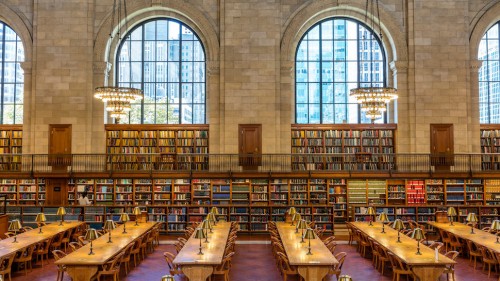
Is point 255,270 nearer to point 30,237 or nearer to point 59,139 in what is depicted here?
point 30,237

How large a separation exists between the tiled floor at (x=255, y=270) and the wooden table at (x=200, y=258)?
0.75 meters

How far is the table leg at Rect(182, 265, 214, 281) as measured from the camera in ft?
29.1

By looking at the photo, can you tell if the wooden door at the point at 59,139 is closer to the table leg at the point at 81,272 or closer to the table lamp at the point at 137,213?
the table lamp at the point at 137,213

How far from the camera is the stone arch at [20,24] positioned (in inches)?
739

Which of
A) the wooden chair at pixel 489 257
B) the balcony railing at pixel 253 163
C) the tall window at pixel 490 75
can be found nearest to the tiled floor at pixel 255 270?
the wooden chair at pixel 489 257

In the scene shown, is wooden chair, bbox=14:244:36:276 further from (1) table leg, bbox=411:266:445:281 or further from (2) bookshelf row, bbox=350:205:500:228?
(2) bookshelf row, bbox=350:205:500:228

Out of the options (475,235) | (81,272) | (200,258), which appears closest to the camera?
(81,272)

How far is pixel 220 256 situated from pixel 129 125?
34.2 ft

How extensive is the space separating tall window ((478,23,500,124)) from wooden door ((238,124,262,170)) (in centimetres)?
813

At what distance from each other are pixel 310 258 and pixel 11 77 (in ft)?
48.6

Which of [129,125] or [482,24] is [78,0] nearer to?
[129,125]

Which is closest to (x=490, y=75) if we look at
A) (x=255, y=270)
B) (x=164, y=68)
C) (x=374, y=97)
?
(x=374, y=97)

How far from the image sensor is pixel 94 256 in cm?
945

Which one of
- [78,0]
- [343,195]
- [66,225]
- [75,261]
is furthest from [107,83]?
[75,261]
